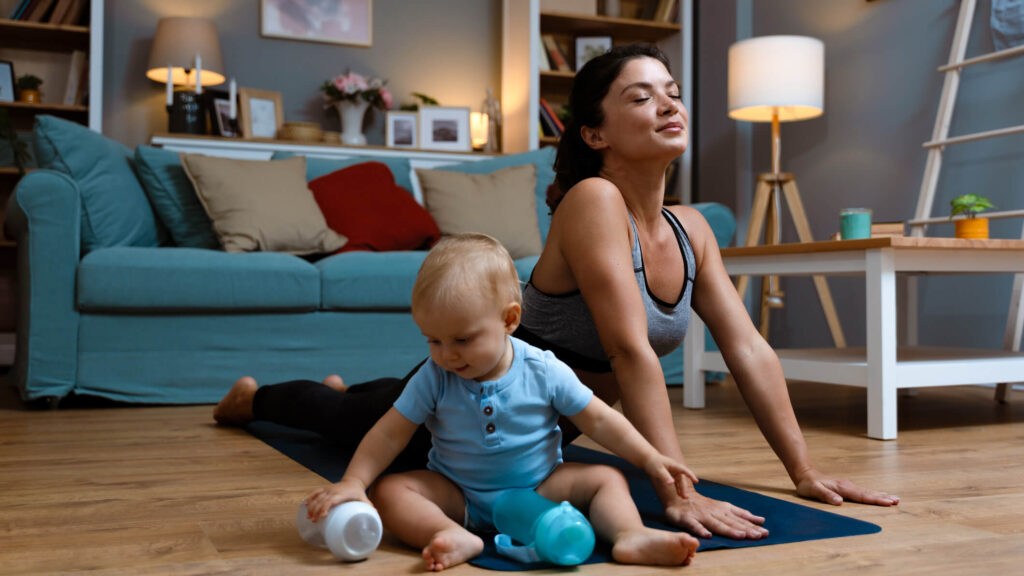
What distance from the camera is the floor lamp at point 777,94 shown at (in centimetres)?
365

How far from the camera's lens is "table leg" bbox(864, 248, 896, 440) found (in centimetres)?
203

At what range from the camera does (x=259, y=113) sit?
4309 millimetres

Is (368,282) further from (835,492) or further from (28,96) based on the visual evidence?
(28,96)

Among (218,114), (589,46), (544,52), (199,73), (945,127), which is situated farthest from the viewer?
(589,46)

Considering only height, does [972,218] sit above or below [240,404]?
above

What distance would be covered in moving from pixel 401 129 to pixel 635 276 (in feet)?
10.9

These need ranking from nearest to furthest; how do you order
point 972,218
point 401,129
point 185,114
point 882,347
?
1. point 882,347
2. point 972,218
3. point 185,114
4. point 401,129

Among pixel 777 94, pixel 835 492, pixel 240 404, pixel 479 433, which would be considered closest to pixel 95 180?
pixel 240 404

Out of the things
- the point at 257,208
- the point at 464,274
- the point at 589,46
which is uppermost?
the point at 589,46

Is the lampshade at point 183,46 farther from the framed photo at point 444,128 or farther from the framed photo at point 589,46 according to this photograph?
the framed photo at point 589,46

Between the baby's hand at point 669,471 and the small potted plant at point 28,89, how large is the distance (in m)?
3.99

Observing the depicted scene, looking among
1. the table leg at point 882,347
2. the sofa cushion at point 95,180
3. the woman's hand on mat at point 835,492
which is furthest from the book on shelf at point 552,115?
the woman's hand on mat at point 835,492

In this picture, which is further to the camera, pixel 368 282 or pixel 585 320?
pixel 368 282

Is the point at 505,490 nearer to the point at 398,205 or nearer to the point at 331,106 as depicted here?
the point at 398,205
